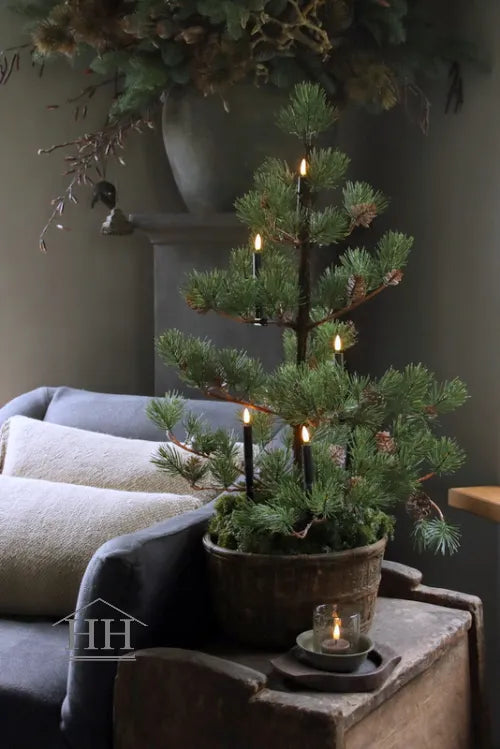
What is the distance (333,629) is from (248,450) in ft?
0.97

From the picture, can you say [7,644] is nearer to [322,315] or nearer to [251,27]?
[322,315]

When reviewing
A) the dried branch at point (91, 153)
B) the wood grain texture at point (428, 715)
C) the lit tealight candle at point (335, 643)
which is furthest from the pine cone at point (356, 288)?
the dried branch at point (91, 153)

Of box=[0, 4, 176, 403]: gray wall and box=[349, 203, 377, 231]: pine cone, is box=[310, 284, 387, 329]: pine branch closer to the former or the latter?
box=[349, 203, 377, 231]: pine cone

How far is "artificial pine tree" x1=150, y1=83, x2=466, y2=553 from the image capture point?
1.40 metres

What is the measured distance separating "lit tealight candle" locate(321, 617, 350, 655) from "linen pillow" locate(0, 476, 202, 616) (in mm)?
401

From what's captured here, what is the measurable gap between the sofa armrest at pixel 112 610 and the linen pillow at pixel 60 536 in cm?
19

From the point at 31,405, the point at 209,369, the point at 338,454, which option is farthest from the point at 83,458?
the point at 338,454

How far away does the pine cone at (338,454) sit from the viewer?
1457mm

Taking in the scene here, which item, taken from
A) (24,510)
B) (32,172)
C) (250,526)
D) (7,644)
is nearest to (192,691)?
(250,526)

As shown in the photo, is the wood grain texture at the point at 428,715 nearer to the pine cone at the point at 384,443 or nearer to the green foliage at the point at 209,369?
the pine cone at the point at 384,443

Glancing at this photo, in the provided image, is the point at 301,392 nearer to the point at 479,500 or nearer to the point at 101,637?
the point at 101,637

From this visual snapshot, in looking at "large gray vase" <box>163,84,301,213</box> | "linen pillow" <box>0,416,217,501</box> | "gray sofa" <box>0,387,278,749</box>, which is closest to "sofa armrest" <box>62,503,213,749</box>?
"gray sofa" <box>0,387,278,749</box>

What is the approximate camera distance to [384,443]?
1.42 meters

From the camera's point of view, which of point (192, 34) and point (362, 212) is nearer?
point (362, 212)
